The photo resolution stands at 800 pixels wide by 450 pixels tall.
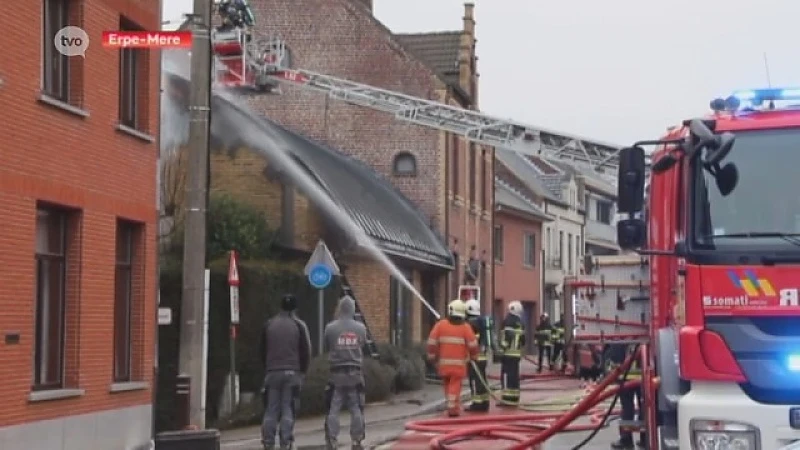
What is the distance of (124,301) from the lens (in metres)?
18.4

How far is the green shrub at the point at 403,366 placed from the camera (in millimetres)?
29391

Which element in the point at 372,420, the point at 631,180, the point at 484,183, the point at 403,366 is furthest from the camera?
the point at 484,183

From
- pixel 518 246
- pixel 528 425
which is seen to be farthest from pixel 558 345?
pixel 528 425

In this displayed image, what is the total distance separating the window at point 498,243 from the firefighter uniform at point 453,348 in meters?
27.9

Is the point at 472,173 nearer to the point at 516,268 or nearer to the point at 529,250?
the point at 516,268

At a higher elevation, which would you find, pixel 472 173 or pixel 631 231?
pixel 472 173

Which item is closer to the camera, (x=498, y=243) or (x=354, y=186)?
(x=354, y=186)

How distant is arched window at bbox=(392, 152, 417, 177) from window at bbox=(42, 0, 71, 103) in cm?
2258

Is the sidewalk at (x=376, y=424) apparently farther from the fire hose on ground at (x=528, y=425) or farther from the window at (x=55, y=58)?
the window at (x=55, y=58)

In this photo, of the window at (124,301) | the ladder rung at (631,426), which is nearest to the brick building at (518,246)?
the window at (124,301)

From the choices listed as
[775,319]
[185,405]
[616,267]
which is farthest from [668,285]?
[185,405]

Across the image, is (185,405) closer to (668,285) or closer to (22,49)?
(22,49)

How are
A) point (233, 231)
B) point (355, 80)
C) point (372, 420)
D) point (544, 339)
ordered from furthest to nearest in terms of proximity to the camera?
point (355, 80) → point (544, 339) → point (233, 231) → point (372, 420)

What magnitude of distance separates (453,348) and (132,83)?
19.5 ft
